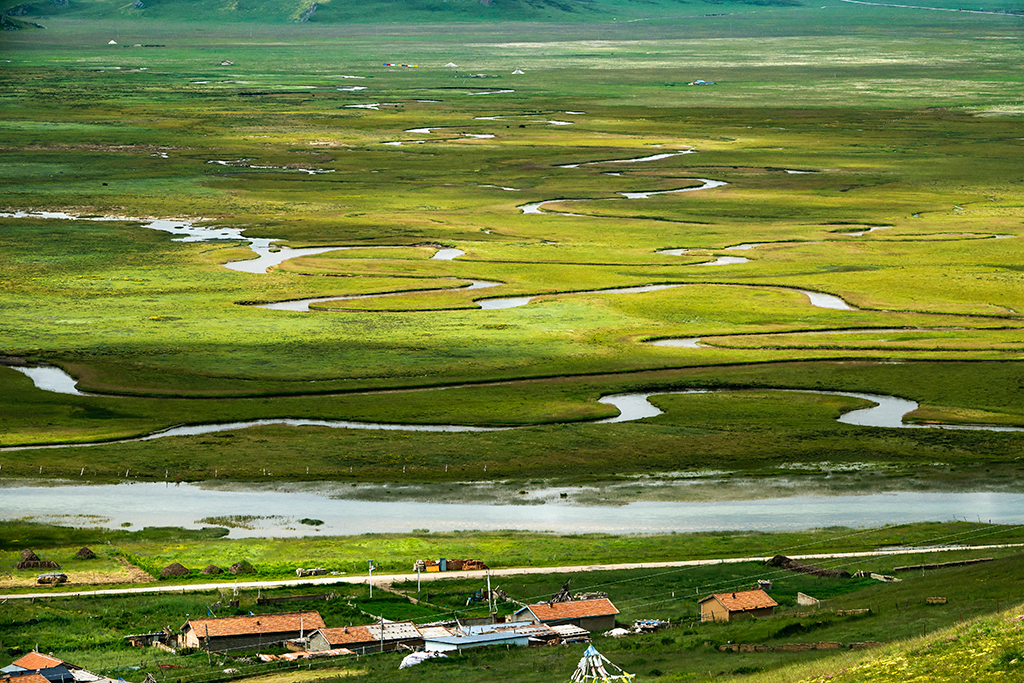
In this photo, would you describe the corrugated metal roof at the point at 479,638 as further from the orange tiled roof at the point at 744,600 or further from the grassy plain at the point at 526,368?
the orange tiled roof at the point at 744,600

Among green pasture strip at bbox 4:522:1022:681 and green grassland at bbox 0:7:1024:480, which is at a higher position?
green pasture strip at bbox 4:522:1022:681

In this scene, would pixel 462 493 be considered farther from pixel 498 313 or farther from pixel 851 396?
pixel 498 313

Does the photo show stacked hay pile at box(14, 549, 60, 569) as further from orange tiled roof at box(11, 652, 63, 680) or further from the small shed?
the small shed

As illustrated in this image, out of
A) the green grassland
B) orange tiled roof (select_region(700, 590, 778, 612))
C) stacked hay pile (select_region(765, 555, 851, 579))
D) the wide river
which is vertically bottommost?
the green grassland

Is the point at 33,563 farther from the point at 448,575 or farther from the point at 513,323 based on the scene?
the point at 513,323

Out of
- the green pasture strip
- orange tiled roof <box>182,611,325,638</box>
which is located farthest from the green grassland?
orange tiled roof <box>182,611,325,638</box>

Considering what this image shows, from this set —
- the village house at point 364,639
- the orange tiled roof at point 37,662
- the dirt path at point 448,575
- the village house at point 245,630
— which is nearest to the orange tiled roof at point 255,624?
the village house at point 245,630

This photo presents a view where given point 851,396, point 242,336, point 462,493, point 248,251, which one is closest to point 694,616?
point 462,493
